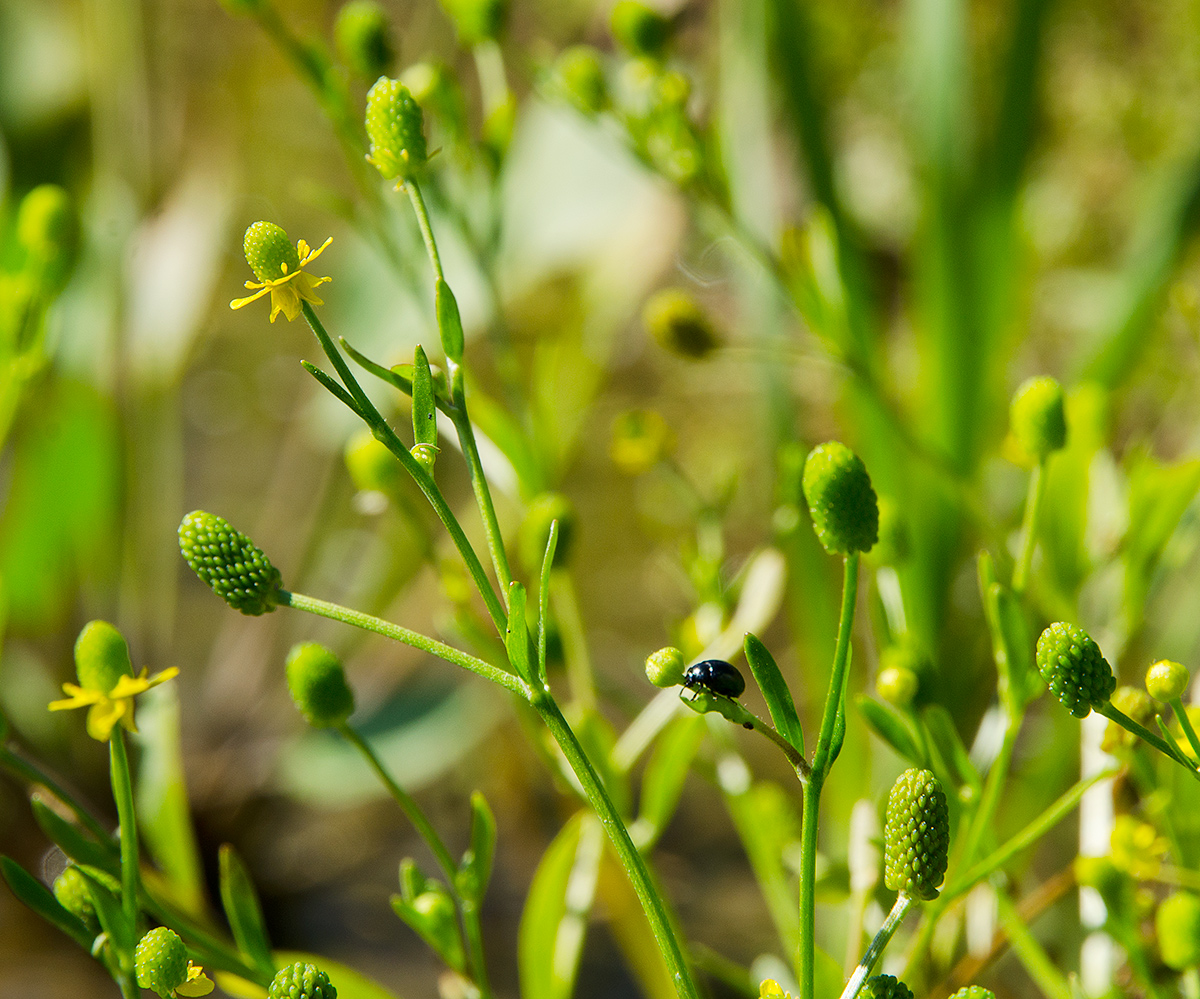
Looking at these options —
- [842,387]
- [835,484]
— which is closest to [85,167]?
[842,387]

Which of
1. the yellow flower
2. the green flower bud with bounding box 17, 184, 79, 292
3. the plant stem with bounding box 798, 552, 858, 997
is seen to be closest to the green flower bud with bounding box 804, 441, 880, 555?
the plant stem with bounding box 798, 552, 858, 997

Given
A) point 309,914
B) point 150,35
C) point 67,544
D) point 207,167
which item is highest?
point 150,35

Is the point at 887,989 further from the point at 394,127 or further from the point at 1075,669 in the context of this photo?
the point at 394,127

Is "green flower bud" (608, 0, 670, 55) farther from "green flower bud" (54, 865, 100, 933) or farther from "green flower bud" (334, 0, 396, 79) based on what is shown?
"green flower bud" (54, 865, 100, 933)

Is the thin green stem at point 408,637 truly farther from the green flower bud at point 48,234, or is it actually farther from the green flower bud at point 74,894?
the green flower bud at point 48,234

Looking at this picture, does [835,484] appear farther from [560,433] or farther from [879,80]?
[879,80]

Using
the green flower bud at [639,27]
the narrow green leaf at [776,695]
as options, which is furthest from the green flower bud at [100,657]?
the green flower bud at [639,27]
